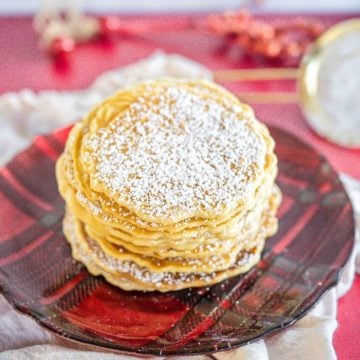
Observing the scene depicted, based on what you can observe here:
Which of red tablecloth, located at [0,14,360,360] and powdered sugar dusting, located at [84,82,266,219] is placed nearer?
powdered sugar dusting, located at [84,82,266,219]

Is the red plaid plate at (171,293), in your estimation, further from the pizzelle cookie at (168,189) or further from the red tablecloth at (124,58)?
the red tablecloth at (124,58)

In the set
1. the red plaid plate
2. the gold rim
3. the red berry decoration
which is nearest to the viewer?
the red plaid plate

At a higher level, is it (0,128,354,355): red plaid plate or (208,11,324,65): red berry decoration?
(208,11,324,65): red berry decoration

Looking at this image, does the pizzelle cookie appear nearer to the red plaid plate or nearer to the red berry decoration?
the red plaid plate

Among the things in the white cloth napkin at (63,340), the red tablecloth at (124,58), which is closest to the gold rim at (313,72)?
the red tablecloth at (124,58)

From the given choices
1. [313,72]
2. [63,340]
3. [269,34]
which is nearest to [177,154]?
[63,340]

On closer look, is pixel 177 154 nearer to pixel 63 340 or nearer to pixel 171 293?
pixel 171 293

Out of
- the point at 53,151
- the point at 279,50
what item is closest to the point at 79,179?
the point at 53,151

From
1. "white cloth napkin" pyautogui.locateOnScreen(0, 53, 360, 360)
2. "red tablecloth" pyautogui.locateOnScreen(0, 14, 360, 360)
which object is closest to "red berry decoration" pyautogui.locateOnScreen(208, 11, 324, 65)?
"red tablecloth" pyautogui.locateOnScreen(0, 14, 360, 360)

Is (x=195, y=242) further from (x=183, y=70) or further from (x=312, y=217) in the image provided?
(x=183, y=70)
